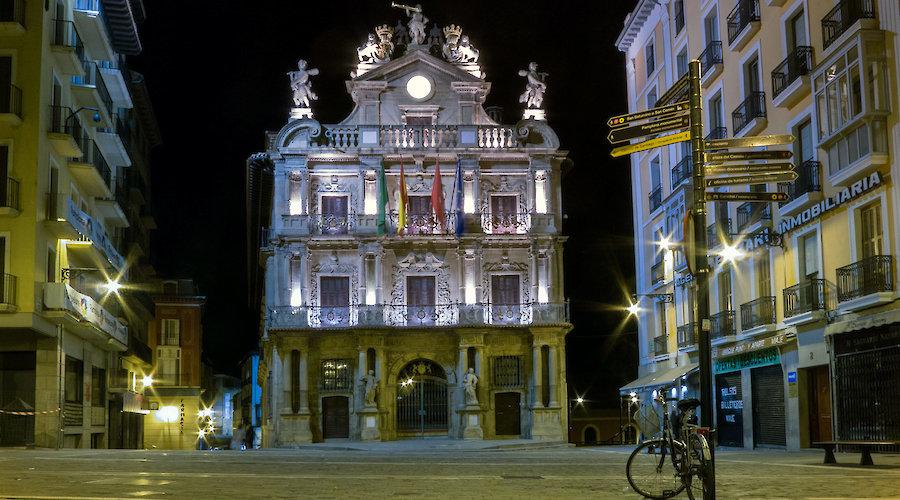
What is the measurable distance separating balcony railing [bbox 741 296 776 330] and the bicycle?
20.7 metres

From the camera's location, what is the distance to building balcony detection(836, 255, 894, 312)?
2556cm

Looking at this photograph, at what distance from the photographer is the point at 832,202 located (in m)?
28.4

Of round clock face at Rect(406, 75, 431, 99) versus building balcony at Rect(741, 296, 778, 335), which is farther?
round clock face at Rect(406, 75, 431, 99)

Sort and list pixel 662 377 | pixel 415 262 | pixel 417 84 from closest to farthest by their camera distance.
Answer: pixel 662 377 < pixel 415 262 < pixel 417 84

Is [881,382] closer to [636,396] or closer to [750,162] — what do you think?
[750,162]

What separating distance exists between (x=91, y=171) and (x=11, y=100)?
246 inches

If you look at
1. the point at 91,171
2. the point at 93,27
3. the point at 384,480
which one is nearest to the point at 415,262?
the point at 91,171

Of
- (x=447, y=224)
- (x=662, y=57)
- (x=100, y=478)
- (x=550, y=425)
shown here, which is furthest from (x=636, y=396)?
(x=100, y=478)

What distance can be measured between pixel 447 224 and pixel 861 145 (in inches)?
1000

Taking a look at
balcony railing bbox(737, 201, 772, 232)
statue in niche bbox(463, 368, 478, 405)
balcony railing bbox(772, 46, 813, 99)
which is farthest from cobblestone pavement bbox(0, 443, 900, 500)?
statue in niche bbox(463, 368, 478, 405)

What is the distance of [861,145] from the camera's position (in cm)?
2622

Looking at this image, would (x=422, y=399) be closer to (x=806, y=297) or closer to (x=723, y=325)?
(x=723, y=325)

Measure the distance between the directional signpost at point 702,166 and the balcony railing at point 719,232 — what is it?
2404 cm

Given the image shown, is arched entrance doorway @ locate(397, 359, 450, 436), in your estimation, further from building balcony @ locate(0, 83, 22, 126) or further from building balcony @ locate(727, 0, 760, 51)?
building balcony @ locate(0, 83, 22, 126)
